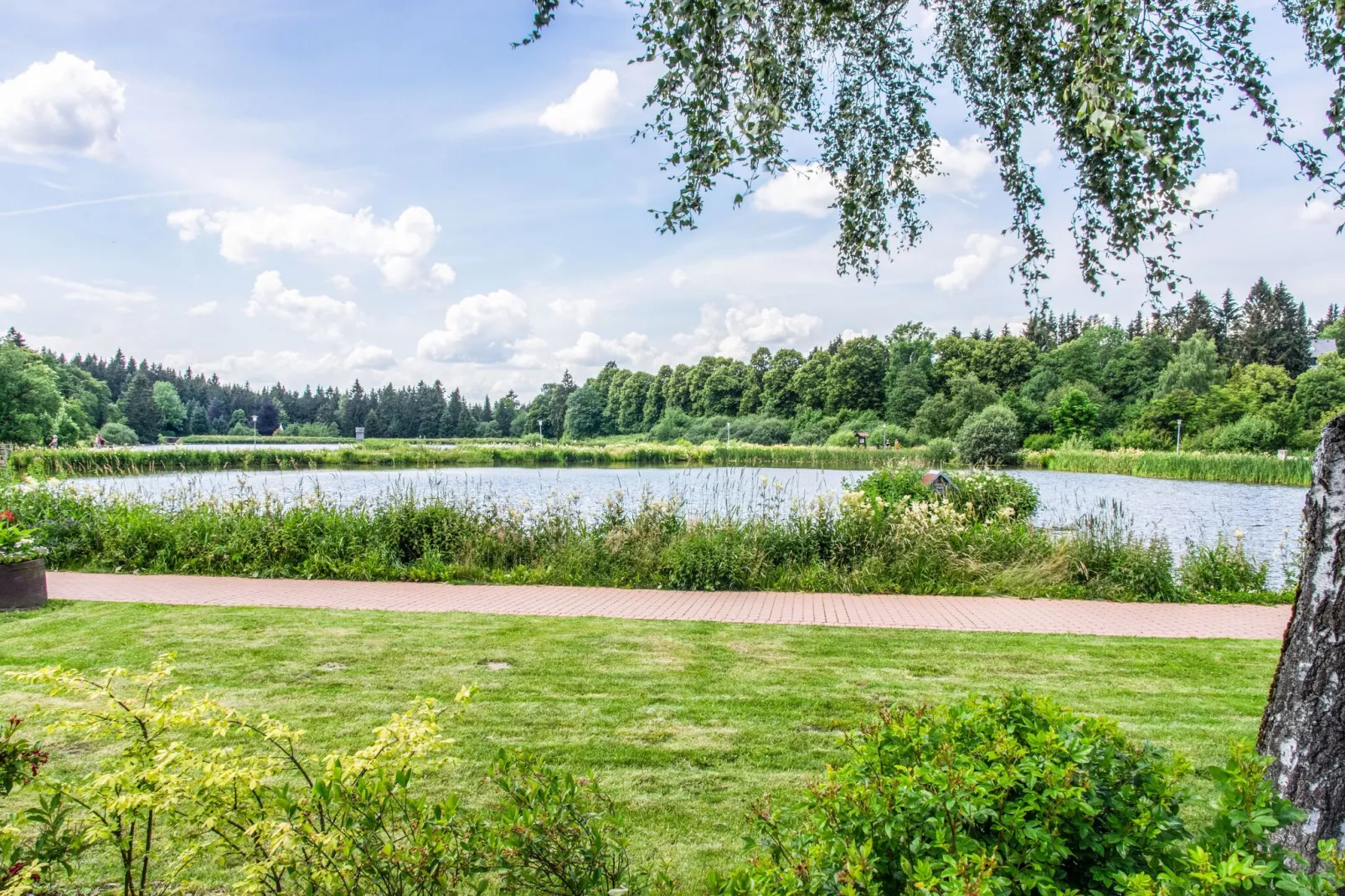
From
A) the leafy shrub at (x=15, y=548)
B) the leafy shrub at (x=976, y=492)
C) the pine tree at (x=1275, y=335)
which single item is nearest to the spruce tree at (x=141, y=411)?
the leafy shrub at (x=15, y=548)

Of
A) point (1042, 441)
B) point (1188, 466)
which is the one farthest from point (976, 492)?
point (1042, 441)

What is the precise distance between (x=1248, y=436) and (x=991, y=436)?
1496 cm

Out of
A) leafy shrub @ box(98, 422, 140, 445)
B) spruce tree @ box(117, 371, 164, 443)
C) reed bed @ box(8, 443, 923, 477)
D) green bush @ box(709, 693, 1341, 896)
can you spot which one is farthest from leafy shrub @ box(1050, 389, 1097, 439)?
spruce tree @ box(117, 371, 164, 443)

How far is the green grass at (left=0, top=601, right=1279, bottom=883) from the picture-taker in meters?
3.83

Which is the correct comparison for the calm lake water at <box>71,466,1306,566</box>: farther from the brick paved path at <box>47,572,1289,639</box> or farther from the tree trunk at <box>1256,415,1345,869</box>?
the tree trunk at <box>1256,415,1345,869</box>

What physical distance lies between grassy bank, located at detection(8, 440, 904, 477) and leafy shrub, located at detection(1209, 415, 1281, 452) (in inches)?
970

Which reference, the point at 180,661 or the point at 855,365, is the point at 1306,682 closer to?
the point at 180,661

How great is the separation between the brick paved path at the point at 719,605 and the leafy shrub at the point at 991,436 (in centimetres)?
3380

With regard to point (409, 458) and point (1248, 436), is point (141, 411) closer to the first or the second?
point (409, 458)

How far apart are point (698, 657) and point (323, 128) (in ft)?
24.8

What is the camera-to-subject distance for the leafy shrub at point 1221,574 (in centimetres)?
921

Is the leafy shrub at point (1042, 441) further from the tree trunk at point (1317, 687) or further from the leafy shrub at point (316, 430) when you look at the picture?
the leafy shrub at point (316, 430)

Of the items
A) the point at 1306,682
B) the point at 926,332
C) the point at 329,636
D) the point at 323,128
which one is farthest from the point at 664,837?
the point at 926,332

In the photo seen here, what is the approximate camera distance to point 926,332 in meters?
72.4
